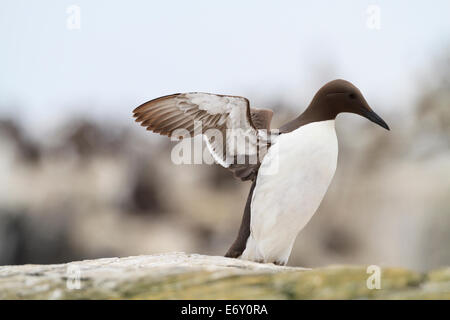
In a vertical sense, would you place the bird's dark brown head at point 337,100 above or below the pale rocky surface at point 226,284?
above

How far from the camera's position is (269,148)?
268cm

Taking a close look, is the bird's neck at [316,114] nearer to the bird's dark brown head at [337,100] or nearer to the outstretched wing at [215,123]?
the bird's dark brown head at [337,100]

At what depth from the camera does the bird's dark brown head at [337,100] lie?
259 cm

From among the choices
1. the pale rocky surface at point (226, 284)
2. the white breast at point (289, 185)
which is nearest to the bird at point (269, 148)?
the white breast at point (289, 185)

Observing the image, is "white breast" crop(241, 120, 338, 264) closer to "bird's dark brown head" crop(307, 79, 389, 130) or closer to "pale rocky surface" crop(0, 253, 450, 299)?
"bird's dark brown head" crop(307, 79, 389, 130)

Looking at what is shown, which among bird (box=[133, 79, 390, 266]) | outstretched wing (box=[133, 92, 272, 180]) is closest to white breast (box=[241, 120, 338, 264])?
bird (box=[133, 79, 390, 266])

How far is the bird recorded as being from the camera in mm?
2525

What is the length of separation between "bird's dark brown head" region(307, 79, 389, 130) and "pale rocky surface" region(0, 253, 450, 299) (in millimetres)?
829

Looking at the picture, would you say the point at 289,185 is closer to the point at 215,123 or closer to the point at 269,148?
the point at 269,148

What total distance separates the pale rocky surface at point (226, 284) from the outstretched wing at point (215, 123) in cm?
73

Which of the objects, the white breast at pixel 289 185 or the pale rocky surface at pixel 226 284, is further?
the white breast at pixel 289 185
